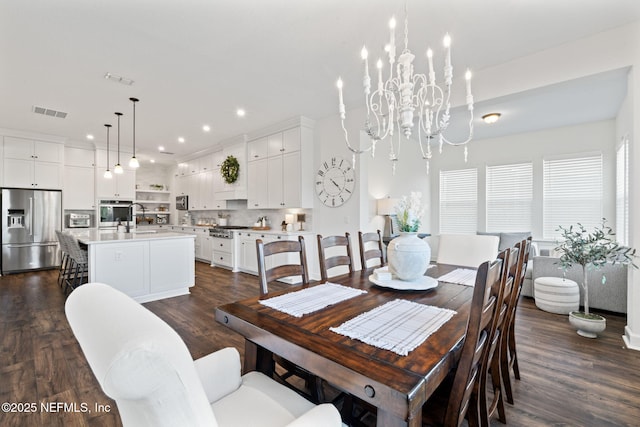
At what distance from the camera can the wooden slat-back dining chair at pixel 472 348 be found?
96cm

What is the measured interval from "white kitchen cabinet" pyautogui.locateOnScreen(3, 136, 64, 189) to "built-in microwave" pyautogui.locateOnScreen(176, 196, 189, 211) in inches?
104

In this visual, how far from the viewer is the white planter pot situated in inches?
106

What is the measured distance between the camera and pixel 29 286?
15.2 feet

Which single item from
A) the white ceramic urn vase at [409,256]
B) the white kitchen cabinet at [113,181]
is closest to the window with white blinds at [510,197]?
the white ceramic urn vase at [409,256]

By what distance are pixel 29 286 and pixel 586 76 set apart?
7.79m

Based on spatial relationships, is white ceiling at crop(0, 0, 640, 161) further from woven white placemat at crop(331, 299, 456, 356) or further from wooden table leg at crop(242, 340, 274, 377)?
wooden table leg at crop(242, 340, 274, 377)

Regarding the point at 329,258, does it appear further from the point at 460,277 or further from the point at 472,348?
the point at 472,348

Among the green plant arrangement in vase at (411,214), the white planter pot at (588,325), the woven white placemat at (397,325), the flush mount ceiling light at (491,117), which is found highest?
the flush mount ceiling light at (491,117)

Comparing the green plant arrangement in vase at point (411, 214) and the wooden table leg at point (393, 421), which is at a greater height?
the green plant arrangement in vase at point (411, 214)

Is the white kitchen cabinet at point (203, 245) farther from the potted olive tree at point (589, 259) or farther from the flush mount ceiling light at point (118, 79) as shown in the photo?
the potted olive tree at point (589, 259)

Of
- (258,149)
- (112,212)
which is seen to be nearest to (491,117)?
(258,149)

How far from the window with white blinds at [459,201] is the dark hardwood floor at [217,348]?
117 inches

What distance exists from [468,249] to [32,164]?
7925mm

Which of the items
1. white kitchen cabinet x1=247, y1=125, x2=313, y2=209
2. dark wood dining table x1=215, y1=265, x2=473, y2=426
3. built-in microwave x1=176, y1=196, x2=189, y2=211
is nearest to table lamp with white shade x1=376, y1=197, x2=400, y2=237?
white kitchen cabinet x1=247, y1=125, x2=313, y2=209
